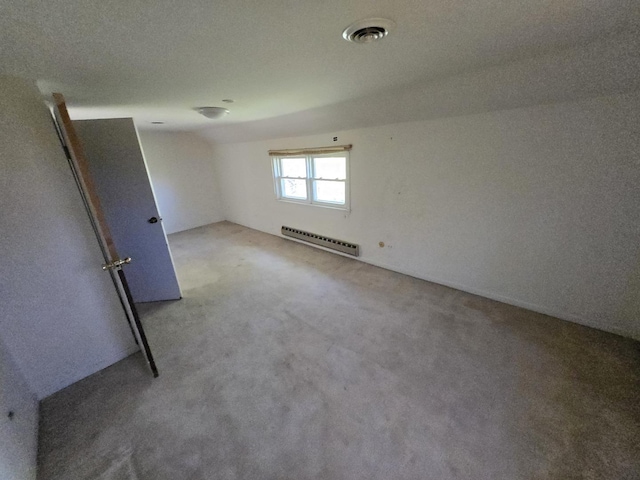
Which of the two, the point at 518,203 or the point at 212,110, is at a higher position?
the point at 212,110

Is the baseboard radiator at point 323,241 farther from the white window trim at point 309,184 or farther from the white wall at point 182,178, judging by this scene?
the white wall at point 182,178

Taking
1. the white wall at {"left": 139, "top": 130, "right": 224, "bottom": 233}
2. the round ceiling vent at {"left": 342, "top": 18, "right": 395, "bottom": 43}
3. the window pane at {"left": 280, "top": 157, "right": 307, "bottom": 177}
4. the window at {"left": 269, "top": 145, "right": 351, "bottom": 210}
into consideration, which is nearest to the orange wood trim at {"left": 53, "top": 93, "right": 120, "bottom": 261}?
the round ceiling vent at {"left": 342, "top": 18, "right": 395, "bottom": 43}

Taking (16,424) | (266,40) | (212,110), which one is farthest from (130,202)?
(266,40)

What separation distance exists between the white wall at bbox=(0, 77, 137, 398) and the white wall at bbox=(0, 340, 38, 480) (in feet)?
0.48

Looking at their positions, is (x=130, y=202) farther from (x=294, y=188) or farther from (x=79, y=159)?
(x=294, y=188)

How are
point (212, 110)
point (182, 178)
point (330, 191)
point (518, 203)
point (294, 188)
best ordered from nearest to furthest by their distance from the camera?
1. point (518, 203)
2. point (212, 110)
3. point (330, 191)
4. point (294, 188)
5. point (182, 178)

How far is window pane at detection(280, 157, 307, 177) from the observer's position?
4.37m

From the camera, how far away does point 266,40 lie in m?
1.20

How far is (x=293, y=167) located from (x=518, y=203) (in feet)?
11.3

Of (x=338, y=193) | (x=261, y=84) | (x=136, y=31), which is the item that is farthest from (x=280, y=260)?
(x=136, y=31)

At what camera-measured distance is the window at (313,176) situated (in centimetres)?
379

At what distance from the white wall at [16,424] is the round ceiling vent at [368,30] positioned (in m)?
2.56

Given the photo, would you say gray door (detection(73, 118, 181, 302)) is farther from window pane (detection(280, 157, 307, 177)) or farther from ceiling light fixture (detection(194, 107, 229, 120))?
window pane (detection(280, 157, 307, 177))

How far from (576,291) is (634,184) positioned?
3.33ft
